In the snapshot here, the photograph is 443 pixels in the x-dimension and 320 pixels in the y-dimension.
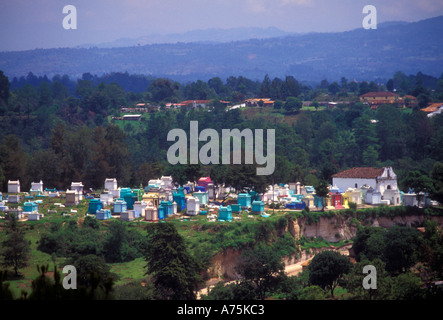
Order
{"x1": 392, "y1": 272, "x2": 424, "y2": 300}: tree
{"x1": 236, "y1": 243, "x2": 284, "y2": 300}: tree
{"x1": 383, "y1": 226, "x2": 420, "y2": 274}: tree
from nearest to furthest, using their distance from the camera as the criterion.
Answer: {"x1": 392, "y1": 272, "x2": 424, "y2": 300}: tree < {"x1": 236, "y1": 243, "x2": 284, "y2": 300}: tree < {"x1": 383, "y1": 226, "x2": 420, "y2": 274}: tree

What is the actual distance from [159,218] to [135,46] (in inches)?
6327

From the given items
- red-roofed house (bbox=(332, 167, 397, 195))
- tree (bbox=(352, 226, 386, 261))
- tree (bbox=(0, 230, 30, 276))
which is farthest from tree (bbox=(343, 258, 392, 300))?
red-roofed house (bbox=(332, 167, 397, 195))

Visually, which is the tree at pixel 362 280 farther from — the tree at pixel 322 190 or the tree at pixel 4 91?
the tree at pixel 4 91

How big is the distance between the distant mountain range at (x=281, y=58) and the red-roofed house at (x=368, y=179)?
3746 inches

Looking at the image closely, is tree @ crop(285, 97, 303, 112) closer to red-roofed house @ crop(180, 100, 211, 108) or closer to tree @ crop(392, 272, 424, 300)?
red-roofed house @ crop(180, 100, 211, 108)

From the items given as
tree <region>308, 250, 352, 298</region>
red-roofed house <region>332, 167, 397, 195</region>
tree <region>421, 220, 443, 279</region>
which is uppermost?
red-roofed house <region>332, 167, 397, 195</region>

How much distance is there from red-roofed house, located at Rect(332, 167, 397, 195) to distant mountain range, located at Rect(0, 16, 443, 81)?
95.1m

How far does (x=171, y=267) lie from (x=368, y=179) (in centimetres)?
1603

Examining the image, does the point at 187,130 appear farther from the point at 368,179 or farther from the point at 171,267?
the point at 171,267

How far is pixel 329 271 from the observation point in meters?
24.1

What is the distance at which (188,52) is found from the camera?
19650cm

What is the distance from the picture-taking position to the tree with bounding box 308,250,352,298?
79.2ft

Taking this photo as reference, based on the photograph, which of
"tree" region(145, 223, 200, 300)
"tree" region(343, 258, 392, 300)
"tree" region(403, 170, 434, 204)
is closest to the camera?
"tree" region(343, 258, 392, 300)
